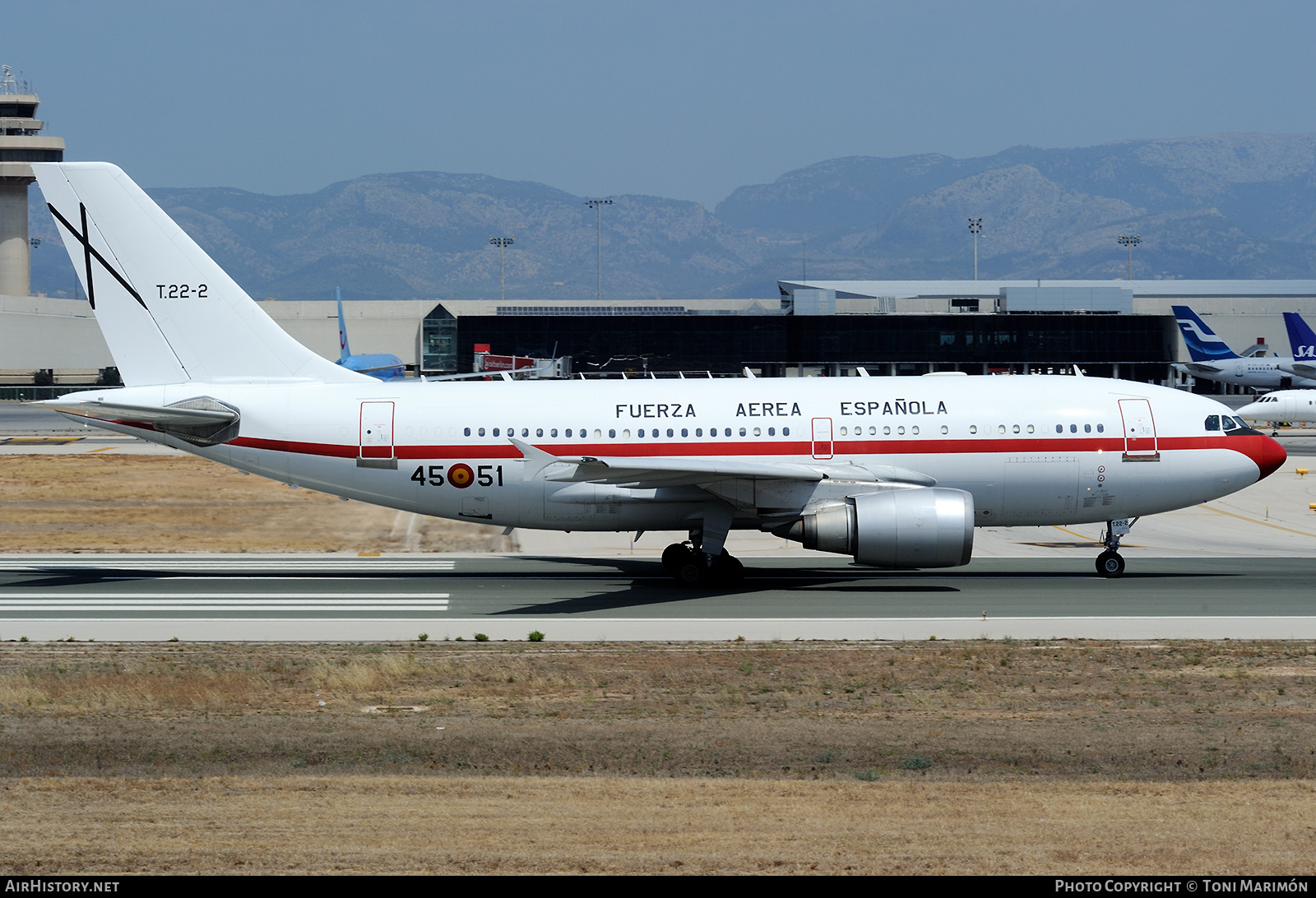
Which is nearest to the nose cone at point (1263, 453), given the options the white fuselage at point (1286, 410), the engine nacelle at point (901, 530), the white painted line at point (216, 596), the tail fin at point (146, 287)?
the engine nacelle at point (901, 530)

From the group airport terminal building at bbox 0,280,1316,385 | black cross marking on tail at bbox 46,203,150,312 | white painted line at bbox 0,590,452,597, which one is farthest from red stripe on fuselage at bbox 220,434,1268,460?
airport terminal building at bbox 0,280,1316,385

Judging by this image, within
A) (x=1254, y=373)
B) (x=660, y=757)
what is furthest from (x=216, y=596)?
(x=1254, y=373)

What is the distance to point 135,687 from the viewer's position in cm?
1952

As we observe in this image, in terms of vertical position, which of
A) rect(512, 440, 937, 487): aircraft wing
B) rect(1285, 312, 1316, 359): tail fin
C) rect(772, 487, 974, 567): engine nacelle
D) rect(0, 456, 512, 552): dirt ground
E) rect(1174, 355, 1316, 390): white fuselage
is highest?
rect(1285, 312, 1316, 359): tail fin

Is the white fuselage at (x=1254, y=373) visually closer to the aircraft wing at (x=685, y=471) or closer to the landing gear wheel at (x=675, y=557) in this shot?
the aircraft wing at (x=685, y=471)

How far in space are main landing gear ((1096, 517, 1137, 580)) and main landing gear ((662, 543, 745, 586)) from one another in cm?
904

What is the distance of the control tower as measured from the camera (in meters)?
172

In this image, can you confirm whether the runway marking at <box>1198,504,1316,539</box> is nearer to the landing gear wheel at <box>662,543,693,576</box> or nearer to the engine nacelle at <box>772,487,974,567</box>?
the engine nacelle at <box>772,487,974,567</box>

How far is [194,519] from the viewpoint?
140ft

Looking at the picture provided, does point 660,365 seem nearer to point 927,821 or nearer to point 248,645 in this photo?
point 248,645

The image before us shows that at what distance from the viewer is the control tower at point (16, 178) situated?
566 ft

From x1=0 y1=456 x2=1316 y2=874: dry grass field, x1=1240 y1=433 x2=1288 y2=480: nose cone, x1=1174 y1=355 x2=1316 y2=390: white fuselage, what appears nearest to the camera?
x1=0 y1=456 x2=1316 y2=874: dry grass field

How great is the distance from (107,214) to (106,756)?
19317 millimetres
